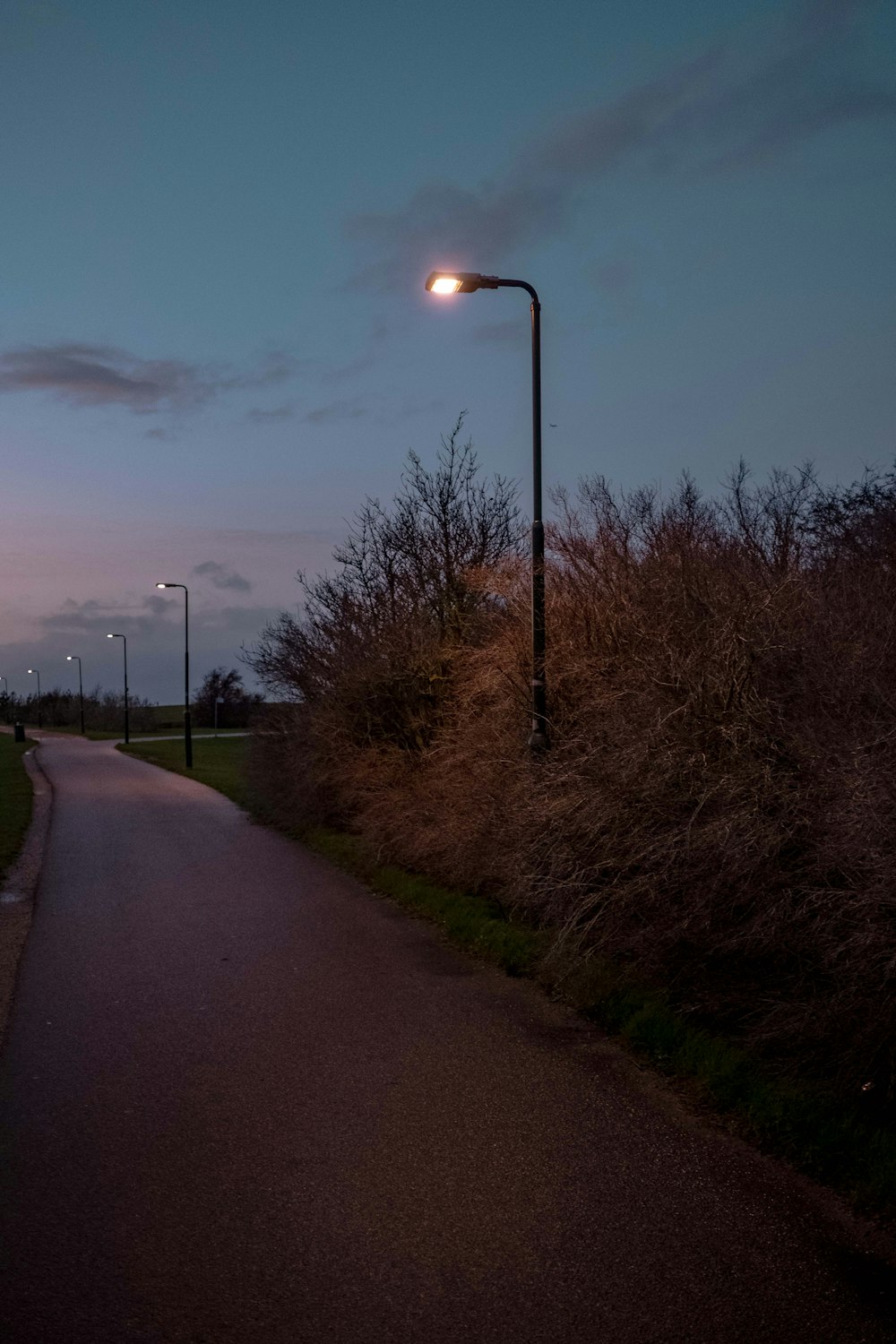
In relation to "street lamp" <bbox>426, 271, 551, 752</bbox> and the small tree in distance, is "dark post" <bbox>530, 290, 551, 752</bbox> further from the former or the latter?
the small tree in distance

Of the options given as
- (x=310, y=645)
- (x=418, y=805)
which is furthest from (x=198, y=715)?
(x=418, y=805)

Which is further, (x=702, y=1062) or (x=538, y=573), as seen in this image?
(x=538, y=573)

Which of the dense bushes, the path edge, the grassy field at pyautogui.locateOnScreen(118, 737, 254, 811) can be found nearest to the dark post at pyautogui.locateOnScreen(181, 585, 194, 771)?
the grassy field at pyautogui.locateOnScreen(118, 737, 254, 811)

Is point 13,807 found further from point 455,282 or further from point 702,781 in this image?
point 702,781

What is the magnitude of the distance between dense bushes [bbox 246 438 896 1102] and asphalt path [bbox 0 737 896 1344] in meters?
0.82

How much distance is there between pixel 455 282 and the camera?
10.9 meters

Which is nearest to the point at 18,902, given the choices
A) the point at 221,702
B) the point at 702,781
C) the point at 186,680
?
the point at 702,781

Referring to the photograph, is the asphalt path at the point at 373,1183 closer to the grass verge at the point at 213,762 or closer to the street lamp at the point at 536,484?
the street lamp at the point at 536,484

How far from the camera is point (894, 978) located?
5008 mm

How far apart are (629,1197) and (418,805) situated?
28.6ft

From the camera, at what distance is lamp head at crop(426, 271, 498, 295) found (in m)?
10.8

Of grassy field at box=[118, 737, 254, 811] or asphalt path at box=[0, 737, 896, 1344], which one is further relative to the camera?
grassy field at box=[118, 737, 254, 811]

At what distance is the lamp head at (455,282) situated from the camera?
35.4ft

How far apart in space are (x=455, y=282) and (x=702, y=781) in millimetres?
6476
